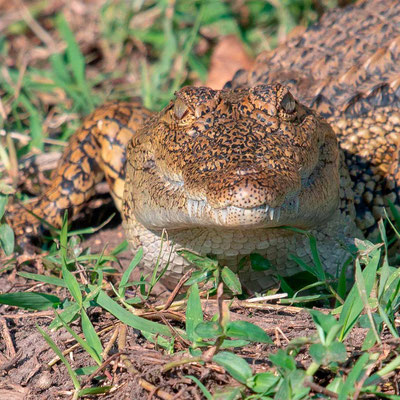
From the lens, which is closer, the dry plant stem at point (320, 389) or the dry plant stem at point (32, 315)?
the dry plant stem at point (320, 389)

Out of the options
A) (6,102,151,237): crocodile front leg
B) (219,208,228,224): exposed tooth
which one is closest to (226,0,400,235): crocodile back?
(6,102,151,237): crocodile front leg

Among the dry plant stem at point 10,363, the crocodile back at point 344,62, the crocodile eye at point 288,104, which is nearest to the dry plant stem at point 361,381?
the crocodile eye at point 288,104

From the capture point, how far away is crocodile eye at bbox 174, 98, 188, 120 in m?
3.13

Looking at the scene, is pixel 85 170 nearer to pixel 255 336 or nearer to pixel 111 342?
pixel 111 342

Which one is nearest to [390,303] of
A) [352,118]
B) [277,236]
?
[277,236]

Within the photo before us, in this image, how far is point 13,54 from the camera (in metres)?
6.76

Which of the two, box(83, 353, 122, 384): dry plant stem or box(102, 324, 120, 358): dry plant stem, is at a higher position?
box(83, 353, 122, 384): dry plant stem

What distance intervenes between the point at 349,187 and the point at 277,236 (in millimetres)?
850

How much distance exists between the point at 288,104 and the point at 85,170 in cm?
185

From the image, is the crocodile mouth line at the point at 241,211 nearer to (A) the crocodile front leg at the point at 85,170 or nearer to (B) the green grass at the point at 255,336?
(B) the green grass at the point at 255,336

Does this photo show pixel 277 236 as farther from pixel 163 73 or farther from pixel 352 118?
Result: pixel 163 73

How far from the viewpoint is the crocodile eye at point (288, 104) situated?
3107 millimetres

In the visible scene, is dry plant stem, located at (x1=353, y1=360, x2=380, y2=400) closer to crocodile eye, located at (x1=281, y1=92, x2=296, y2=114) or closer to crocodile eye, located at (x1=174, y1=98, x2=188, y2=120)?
crocodile eye, located at (x1=281, y1=92, x2=296, y2=114)

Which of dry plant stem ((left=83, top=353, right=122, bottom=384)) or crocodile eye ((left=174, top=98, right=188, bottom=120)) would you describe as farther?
crocodile eye ((left=174, top=98, right=188, bottom=120))
